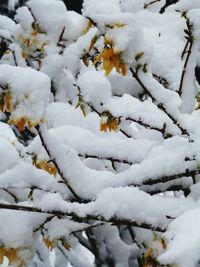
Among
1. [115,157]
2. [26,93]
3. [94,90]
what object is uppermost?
[26,93]

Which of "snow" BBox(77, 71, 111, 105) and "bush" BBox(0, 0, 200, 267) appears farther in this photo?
"snow" BBox(77, 71, 111, 105)

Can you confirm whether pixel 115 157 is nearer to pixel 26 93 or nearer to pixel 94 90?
pixel 94 90

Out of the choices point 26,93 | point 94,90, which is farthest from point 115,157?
point 26,93

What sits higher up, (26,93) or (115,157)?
(26,93)

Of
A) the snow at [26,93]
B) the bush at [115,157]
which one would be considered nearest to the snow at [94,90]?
the bush at [115,157]

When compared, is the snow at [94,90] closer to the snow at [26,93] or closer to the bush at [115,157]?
the bush at [115,157]

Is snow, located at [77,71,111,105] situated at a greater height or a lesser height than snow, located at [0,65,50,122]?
lesser

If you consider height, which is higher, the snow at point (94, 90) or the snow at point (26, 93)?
the snow at point (26, 93)

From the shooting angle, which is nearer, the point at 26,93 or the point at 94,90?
the point at 26,93

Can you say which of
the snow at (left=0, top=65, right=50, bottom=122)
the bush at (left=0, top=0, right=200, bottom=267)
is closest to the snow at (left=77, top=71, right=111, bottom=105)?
the bush at (left=0, top=0, right=200, bottom=267)

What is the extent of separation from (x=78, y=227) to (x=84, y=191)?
140 millimetres

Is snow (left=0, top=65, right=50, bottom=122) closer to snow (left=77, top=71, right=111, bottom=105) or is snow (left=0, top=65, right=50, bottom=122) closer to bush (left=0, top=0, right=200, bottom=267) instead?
bush (left=0, top=0, right=200, bottom=267)

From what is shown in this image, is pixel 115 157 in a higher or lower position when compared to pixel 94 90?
lower

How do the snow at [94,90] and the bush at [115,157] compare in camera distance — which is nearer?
the bush at [115,157]
